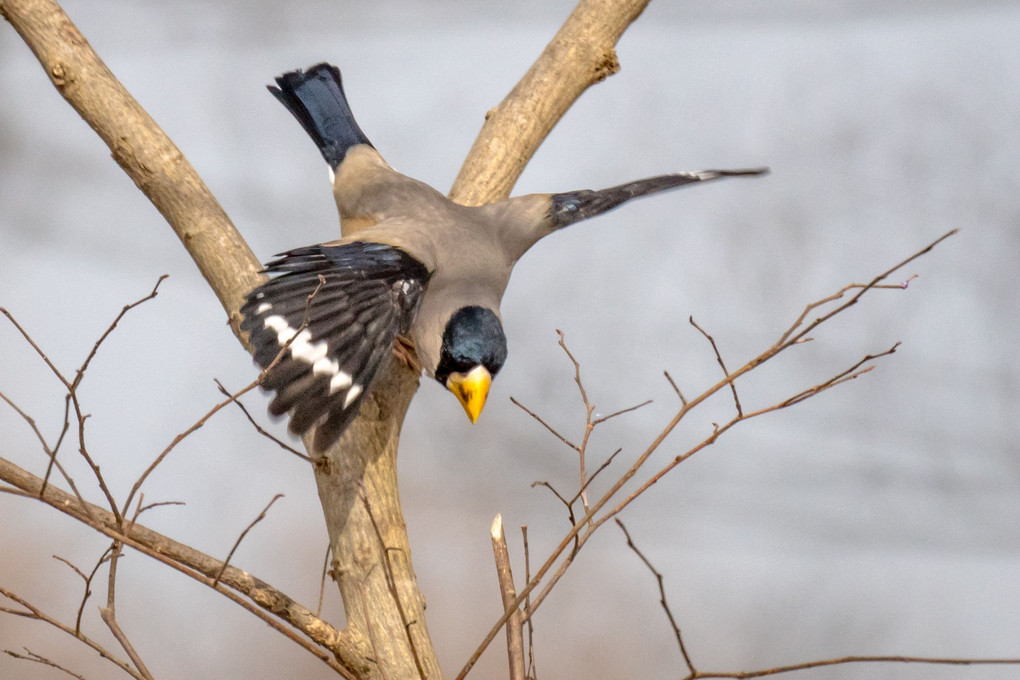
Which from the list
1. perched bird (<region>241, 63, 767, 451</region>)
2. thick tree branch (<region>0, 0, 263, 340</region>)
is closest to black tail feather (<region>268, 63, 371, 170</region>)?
perched bird (<region>241, 63, 767, 451</region>)

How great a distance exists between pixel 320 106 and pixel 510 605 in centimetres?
132

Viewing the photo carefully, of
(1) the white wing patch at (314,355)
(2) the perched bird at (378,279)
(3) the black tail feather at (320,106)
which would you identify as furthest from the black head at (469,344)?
(3) the black tail feather at (320,106)

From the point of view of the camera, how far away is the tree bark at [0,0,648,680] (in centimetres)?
133

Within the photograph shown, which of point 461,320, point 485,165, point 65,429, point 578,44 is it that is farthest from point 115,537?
point 578,44

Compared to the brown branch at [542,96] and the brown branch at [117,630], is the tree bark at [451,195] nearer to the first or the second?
the brown branch at [542,96]

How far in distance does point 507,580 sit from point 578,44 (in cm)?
125

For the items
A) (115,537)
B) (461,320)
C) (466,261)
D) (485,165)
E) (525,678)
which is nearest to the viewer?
(115,537)

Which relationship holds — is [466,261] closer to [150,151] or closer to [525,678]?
[150,151]

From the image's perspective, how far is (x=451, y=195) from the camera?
2008mm

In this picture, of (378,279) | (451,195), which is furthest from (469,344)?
(451,195)

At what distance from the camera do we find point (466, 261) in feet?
5.67

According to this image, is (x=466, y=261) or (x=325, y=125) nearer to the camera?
(x=466, y=261)

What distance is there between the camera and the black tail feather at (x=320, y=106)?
206 cm

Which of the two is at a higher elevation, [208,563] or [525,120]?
[525,120]
